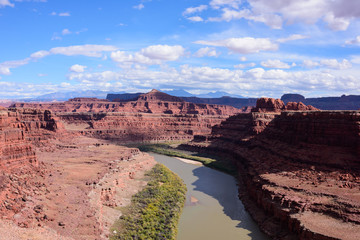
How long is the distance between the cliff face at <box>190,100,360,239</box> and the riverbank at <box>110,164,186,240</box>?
1120cm

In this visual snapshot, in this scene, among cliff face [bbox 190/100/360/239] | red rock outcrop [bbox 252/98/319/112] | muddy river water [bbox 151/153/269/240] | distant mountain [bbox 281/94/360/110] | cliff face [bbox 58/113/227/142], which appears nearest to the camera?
cliff face [bbox 190/100/360/239]

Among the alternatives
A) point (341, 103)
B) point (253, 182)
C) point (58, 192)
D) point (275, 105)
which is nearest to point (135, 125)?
point (275, 105)

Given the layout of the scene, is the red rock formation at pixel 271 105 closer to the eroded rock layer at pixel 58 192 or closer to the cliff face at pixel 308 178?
the cliff face at pixel 308 178

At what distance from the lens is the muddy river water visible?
124ft

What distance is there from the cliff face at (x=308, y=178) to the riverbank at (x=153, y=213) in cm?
1120

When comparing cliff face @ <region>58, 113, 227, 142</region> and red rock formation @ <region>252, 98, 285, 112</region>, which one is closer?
red rock formation @ <region>252, 98, 285, 112</region>

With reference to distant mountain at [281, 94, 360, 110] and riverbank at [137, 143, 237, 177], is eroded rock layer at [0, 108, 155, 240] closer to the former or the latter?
riverbank at [137, 143, 237, 177]

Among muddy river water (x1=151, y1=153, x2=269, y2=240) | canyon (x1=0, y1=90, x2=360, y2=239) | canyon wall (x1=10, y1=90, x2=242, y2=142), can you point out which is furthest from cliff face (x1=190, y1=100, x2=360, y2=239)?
canyon wall (x1=10, y1=90, x2=242, y2=142)

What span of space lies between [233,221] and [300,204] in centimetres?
992

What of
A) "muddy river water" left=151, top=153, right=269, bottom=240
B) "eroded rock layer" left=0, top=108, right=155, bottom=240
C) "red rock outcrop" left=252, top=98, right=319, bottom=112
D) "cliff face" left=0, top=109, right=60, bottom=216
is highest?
"red rock outcrop" left=252, top=98, right=319, bottom=112

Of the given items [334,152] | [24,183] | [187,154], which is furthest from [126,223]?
[187,154]

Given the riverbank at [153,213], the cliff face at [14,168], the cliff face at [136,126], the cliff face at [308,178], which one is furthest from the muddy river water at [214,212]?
the cliff face at [136,126]

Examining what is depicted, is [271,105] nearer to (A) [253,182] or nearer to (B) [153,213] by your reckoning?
(A) [253,182]

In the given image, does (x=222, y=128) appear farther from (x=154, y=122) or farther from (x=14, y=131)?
(x=14, y=131)
